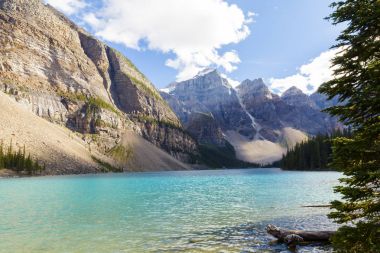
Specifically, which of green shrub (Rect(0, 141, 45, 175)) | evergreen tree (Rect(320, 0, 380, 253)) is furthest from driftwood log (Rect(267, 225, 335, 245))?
green shrub (Rect(0, 141, 45, 175))

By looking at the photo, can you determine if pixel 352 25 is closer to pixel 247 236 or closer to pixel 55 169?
pixel 247 236

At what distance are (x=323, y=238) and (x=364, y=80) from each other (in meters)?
15.8

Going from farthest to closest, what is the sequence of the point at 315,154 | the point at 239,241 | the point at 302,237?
1. the point at 315,154
2. the point at 239,241
3. the point at 302,237

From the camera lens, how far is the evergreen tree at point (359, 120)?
A: 11688mm

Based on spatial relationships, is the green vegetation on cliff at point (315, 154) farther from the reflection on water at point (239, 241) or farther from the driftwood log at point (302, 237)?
the driftwood log at point (302, 237)

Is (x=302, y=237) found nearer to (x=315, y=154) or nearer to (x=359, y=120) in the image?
(x=359, y=120)

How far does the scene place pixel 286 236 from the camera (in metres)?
25.2

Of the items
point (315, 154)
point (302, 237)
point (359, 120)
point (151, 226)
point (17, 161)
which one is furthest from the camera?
point (315, 154)

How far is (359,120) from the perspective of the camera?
13219 millimetres

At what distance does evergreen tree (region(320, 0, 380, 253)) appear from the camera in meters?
11.7

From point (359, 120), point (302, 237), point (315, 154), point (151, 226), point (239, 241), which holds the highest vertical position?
point (315, 154)

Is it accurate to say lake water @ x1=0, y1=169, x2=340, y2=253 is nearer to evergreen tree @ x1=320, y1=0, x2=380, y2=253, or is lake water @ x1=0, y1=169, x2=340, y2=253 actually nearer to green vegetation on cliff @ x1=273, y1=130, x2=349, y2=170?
evergreen tree @ x1=320, y1=0, x2=380, y2=253

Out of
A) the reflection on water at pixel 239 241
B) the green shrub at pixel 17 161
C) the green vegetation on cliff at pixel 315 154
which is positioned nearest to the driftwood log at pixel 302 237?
the reflection on water at pixel 239 241

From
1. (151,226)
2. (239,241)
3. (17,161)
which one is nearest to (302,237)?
(239,241)
